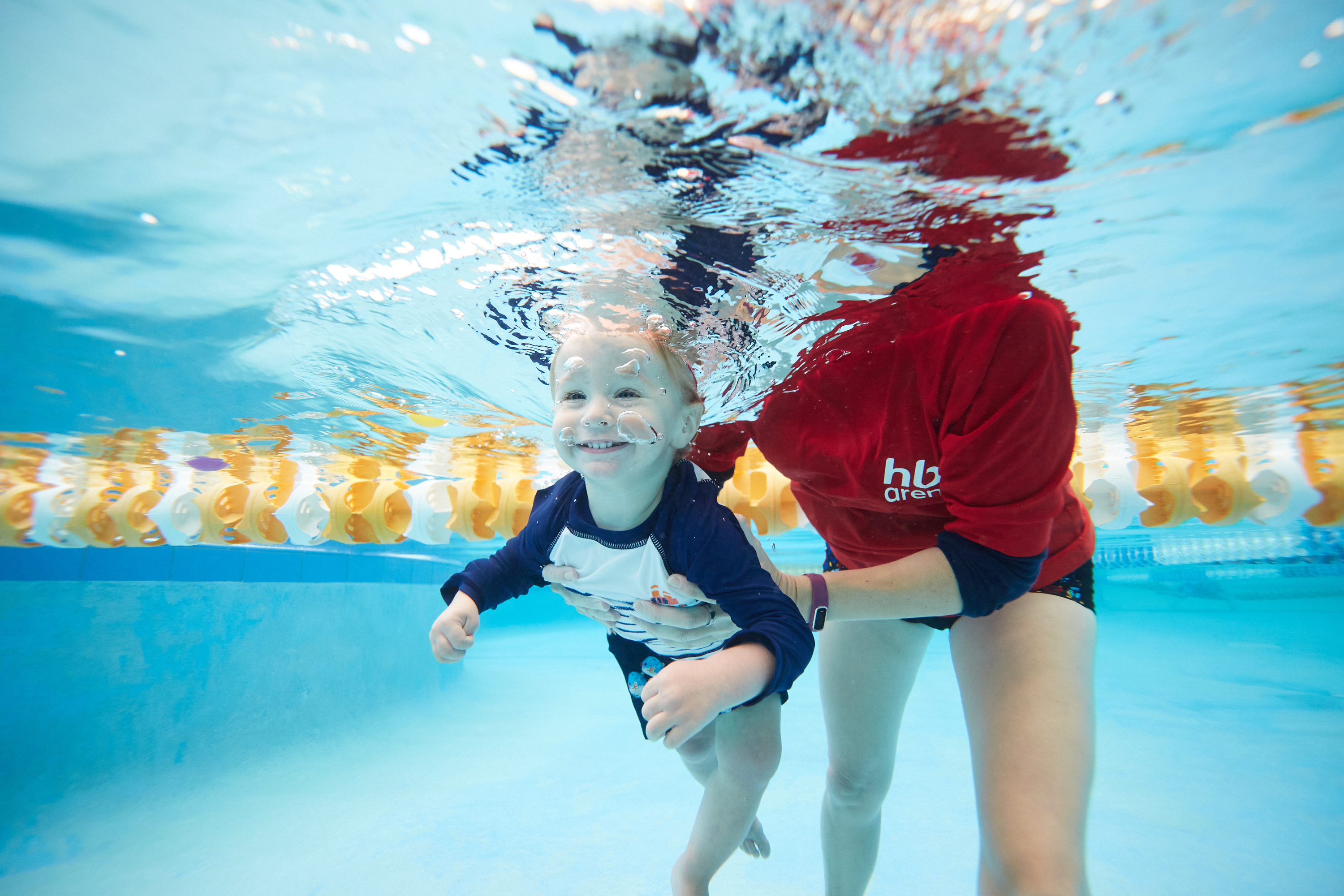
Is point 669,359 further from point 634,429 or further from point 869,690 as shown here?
point 869,690

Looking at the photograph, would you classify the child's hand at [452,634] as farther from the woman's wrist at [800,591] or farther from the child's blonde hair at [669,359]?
the woman's wrist at [800,591]

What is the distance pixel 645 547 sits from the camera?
8.70 feet

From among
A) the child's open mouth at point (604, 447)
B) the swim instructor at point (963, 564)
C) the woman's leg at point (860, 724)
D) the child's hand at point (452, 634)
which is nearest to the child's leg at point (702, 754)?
the woman's leg at point (860, 724)

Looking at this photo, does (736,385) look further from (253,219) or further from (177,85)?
(177,85)

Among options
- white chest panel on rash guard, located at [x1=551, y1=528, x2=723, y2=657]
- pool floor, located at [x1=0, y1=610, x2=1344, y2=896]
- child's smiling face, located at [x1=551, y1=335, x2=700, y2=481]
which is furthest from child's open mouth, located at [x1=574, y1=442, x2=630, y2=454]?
pool floor, located at [x1=0, y1=610, x2=1344, y2=896]

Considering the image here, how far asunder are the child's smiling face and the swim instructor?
660 millimetres

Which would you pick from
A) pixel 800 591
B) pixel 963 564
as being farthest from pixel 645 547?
pixel 963 564

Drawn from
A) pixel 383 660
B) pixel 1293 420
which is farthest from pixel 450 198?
pixel 383 660

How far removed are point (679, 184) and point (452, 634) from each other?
2067 mm

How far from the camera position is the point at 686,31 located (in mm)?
1663

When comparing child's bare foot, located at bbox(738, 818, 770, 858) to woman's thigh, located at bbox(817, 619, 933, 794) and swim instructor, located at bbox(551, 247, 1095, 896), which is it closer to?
swim instructor, located at bbox(551, 247, 1095, 896)

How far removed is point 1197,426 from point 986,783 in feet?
21.9

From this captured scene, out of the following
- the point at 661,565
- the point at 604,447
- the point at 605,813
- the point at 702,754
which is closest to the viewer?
the point at 604,447

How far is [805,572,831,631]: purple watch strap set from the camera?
2.22 m
